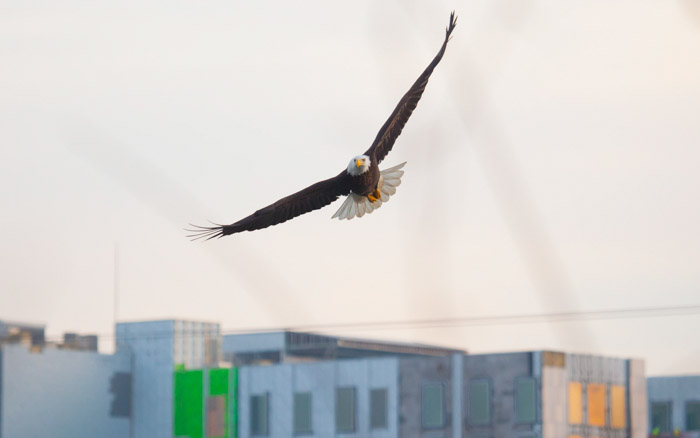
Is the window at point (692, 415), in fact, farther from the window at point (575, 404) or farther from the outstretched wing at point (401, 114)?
the outstretched wing at point (401, 114)

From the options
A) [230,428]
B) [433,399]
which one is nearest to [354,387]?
[433,399]

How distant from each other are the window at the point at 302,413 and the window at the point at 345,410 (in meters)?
2.49

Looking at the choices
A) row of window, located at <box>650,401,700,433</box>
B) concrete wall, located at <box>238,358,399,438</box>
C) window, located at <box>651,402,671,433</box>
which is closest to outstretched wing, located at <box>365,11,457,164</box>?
row of window, located at <box>650,401,700,433</box>

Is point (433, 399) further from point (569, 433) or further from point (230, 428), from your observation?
point (230, 428)

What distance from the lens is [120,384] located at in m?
94.8

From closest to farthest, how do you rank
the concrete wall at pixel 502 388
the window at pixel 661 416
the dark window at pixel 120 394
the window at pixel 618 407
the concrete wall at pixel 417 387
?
1. the window at pixel 618 407
2. the concrete wall at pixel 502 388
3. the concrete wall at pixel 417 387
4. the window at pixel 661 416
5. the dark window at pixel 120 394

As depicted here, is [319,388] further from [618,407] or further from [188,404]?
[618,407]

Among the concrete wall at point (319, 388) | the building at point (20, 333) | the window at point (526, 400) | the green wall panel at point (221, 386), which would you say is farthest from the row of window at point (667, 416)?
the building at point (20, 333)

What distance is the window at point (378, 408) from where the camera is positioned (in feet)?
247

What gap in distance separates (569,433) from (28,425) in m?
37.1

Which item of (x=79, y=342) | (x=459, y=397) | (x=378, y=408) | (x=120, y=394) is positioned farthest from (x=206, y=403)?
(x=459, y=397)

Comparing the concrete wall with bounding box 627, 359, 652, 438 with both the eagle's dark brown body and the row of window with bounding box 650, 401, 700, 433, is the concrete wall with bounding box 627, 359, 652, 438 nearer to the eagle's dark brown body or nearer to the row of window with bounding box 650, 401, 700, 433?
the row of window with bounding box 650, 401, 700, 433

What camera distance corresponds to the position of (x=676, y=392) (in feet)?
244

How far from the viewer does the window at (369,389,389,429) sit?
75.4 m
